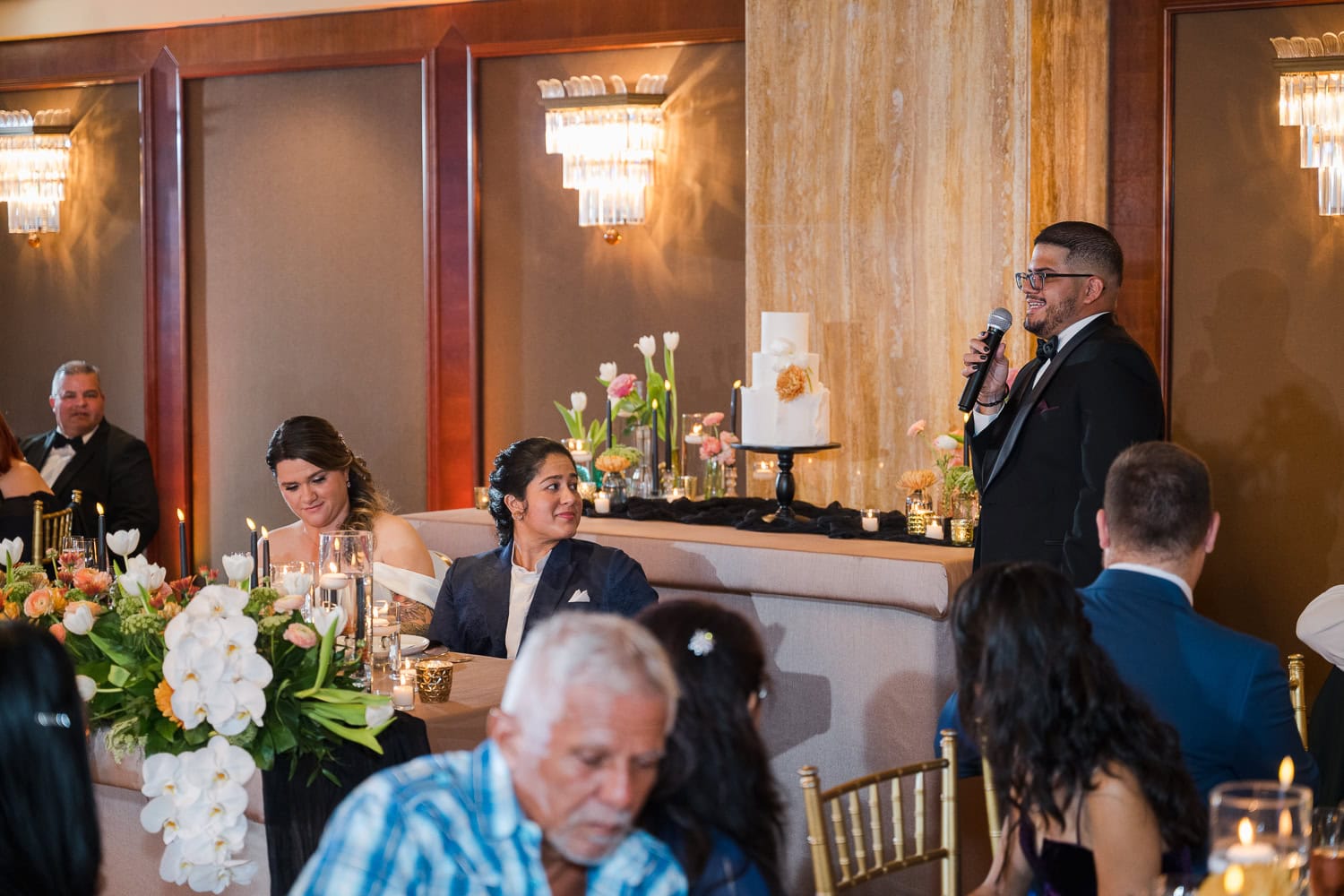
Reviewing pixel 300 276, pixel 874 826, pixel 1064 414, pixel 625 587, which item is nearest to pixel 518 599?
pixel 625 587

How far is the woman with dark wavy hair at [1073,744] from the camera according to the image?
1999mm

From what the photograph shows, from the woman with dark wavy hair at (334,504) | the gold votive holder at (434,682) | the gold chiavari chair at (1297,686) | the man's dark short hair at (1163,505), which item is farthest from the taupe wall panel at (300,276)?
the man's dark short hair at (1163,505)

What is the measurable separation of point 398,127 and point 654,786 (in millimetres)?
5579

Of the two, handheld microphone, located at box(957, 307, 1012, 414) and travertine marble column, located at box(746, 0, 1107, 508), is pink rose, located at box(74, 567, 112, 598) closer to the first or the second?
handheld microphone, located at box(957, 307, 1012, 414)

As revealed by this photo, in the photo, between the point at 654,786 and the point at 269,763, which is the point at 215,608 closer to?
the point at 269,763

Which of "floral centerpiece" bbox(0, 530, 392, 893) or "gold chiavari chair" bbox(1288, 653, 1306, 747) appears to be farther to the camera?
"gold chiavari chair" bbox(1288, 653, 1306, 747)

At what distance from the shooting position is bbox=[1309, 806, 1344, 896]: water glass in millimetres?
1932

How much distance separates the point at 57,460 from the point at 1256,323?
5.14 m

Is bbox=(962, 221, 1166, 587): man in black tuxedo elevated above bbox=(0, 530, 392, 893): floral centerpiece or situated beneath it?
elevated above

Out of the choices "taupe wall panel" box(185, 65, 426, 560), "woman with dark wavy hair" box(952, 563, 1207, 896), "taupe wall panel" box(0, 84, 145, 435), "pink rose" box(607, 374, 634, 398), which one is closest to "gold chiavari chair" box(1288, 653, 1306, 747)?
"woman with dark wavy hair" box(952, 563, 1207, 896)

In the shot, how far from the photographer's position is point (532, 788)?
1.55m

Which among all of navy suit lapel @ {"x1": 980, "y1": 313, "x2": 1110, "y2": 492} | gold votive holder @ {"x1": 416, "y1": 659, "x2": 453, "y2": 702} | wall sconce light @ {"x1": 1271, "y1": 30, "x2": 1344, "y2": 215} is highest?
wall sconce light @ {"x1": 1271, "y1": 30, "x2": 1344, "y2": 215}

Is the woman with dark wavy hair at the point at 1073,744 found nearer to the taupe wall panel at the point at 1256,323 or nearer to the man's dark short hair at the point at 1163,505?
the man's dark short hair at the point at 1163,505

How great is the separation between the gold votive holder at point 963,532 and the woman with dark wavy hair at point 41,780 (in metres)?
2.73
